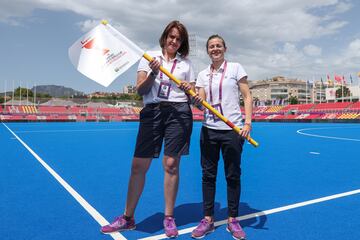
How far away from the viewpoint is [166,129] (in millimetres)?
3393

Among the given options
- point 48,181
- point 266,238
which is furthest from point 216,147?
point 48,181

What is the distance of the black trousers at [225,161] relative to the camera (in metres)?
3.45

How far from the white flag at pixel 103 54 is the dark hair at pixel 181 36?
1.20ft

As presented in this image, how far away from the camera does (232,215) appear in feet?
11.4

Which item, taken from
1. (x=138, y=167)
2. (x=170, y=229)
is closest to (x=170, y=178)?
(x=138, y=167)

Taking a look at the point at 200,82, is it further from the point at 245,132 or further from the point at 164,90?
the point at 245,132

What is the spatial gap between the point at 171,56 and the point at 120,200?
2.43 metres

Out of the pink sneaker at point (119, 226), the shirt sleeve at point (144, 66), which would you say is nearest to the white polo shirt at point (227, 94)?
the shirt sleeve at point (144, 66)

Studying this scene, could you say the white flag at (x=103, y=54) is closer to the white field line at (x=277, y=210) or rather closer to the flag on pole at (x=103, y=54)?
the flag on pole at (x=103, y=54)

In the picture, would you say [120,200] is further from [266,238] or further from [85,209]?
[266,238]

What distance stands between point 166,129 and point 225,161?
2.53 feet

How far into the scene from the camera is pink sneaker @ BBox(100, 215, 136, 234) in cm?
338

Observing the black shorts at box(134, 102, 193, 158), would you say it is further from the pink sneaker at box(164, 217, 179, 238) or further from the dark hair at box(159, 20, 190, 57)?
the pink sneaker at box(164, 217, 179, 238)

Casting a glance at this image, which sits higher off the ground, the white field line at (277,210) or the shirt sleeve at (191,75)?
the shirt sleeve at (191,75)
